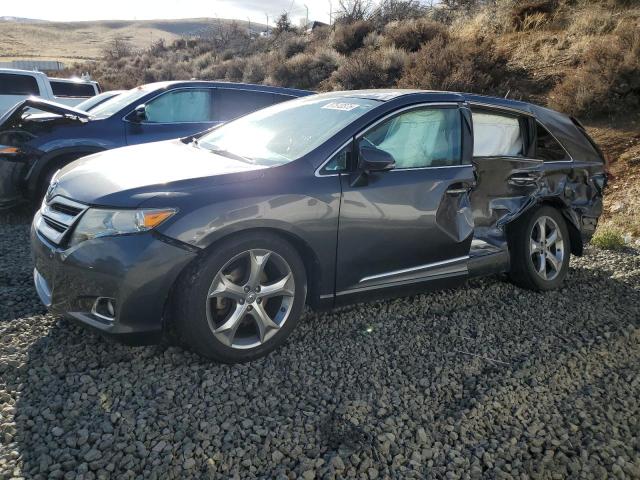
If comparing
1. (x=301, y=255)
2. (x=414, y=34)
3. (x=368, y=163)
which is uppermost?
(x=414, y=34)

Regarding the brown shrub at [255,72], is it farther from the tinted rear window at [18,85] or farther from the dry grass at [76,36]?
the dry grass at [76,36]

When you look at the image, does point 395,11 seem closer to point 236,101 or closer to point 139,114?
point 236,101

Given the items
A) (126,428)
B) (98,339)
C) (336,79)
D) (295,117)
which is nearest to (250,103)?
(295,117)

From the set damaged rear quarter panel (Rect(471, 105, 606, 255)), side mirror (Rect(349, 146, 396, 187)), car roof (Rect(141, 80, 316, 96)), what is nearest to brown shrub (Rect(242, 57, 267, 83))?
car roof (Rect(141, 80, 316, 96))

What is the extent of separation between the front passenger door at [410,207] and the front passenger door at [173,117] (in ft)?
12.4

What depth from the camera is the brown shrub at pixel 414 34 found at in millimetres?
17203

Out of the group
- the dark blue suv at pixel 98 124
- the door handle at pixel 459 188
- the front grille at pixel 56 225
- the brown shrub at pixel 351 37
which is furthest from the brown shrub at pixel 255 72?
the front grille at pixel 56 225

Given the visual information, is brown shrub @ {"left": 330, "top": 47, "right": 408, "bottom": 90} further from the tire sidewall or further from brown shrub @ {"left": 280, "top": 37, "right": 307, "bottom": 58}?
the tire sidewall

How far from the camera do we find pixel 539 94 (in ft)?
40.4

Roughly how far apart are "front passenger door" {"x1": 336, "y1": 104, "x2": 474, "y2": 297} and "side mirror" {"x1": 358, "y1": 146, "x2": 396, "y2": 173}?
7 cm

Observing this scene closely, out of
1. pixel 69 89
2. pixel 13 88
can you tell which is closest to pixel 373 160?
pixel 13 88

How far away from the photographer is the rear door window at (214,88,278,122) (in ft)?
24.2

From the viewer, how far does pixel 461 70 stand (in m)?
12.9

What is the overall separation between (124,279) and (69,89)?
13126 millimetres
